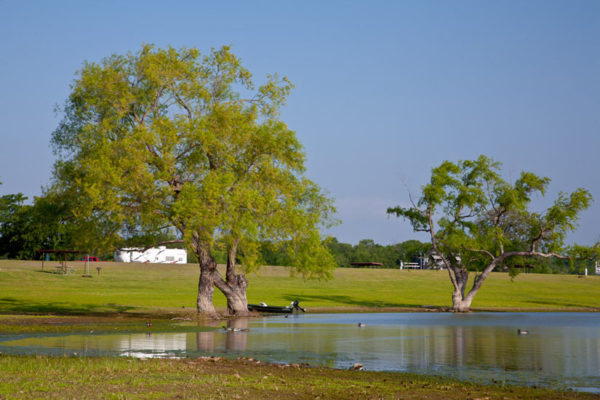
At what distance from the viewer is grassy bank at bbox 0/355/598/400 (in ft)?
45.0

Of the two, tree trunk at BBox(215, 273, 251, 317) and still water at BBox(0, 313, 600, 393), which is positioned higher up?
tree trunk at BBox(215, 273, 251, 317)

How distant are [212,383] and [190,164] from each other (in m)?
28.8

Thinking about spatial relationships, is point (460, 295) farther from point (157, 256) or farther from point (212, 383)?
point (157, 256)

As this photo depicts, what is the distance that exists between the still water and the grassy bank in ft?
6.95

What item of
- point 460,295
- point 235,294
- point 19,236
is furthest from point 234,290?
point 19,236

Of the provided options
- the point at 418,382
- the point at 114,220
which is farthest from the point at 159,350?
the point at 114,220

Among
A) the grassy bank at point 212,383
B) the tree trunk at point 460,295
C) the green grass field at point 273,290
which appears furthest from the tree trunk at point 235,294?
the grassy bank at point 212,383

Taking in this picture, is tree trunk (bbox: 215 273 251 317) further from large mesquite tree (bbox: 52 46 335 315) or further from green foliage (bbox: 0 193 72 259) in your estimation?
Result: green foliage (bbox: 0 193 72 259)

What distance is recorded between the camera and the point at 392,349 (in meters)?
26.5

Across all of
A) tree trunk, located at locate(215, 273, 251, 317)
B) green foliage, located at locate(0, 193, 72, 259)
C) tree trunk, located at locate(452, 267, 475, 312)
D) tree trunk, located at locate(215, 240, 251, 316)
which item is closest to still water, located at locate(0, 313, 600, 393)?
tree trunk, located at locate(215, 240, 251, 316)

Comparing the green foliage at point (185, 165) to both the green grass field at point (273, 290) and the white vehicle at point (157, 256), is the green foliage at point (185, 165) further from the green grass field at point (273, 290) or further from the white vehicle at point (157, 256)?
the white vehicle at point (157, 256)

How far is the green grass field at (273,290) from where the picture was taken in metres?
59.5

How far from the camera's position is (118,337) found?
29.9 m

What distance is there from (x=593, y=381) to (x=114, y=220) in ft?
99.2
